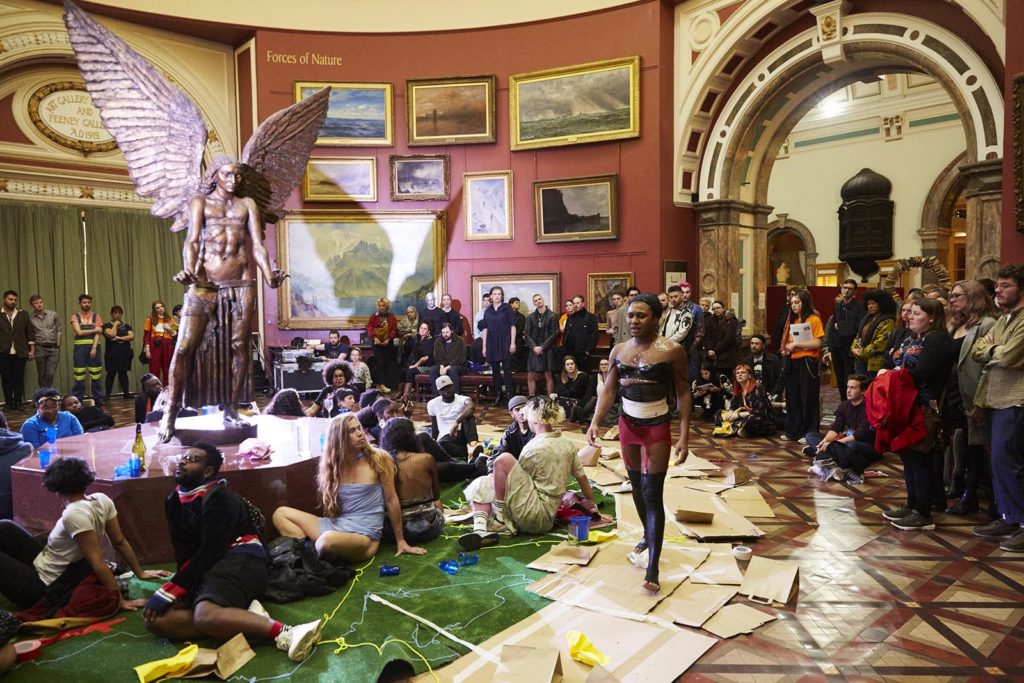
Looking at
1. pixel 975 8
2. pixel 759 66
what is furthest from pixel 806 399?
pixel 759 66

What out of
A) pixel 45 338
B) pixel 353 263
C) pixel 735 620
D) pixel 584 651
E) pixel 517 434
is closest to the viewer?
pixel 584 651

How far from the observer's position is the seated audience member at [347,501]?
4.44 m

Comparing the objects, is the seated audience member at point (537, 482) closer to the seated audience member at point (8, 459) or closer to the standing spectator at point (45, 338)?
the seated audience member at point (8, 459)

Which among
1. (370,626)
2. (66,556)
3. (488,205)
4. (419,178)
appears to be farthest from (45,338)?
(370,626)

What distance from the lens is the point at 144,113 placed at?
18.8ft

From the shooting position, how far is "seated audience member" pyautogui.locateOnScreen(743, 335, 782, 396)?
28.1 ft

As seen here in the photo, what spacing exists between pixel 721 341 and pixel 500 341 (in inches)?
130

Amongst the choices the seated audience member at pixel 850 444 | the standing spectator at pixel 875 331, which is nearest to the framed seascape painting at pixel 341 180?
the standing spectator at pixel 875 331

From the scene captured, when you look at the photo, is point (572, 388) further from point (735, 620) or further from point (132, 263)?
point (132, 263)

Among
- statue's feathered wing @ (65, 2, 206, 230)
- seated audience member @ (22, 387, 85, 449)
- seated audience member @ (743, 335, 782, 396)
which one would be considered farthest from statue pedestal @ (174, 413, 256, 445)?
seated audience member @ (743, 335, 782, 396)

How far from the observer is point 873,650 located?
334cm

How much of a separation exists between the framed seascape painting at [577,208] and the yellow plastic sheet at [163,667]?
9363 millimetres

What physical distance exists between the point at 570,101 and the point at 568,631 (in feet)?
31.9

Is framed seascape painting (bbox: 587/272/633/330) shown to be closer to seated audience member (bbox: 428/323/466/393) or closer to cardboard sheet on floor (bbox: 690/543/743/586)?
seated audience member (bbox: 428/323/466/393)
